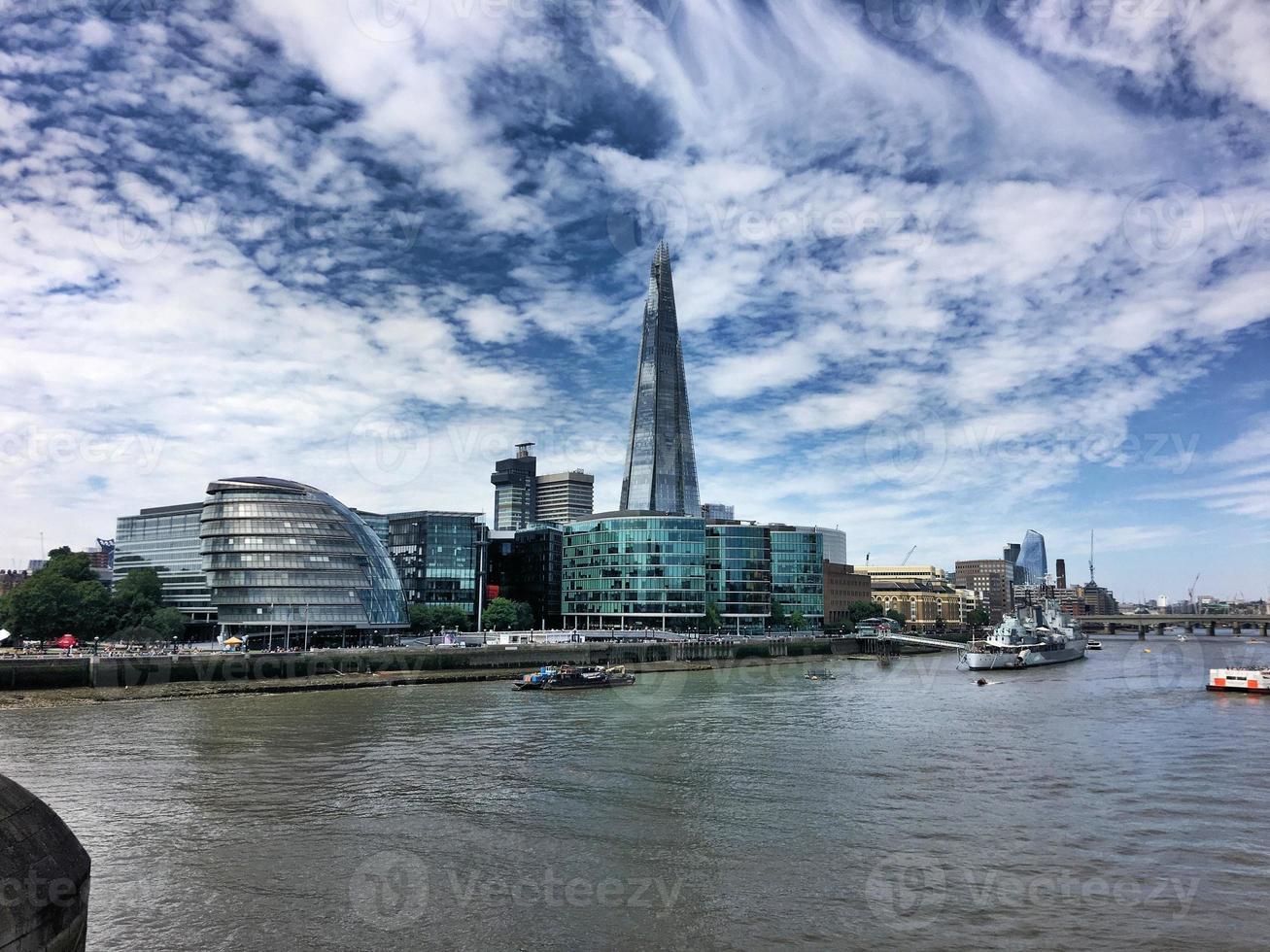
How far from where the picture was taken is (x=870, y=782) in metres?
40.7

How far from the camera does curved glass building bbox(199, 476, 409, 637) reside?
450 ft

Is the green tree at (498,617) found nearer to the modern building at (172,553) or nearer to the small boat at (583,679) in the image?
the modern building at (172,553)

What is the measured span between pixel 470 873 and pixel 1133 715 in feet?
197

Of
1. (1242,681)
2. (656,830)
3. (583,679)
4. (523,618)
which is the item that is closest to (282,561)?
(523,618)

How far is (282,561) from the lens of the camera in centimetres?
13788

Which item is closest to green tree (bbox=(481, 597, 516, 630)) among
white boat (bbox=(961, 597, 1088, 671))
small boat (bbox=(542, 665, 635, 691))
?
small boat (bbox=(542, 665, 635, 691))

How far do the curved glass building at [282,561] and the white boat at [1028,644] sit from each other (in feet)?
317

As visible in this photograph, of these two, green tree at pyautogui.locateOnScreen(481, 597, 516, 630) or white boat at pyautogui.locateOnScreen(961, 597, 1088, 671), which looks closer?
white boat at pyautogui.locateOnScreen(961, 597, 1088, 671)

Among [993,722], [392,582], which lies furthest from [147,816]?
[392,582]

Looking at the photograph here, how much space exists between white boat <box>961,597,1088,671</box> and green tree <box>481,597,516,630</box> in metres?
88.2

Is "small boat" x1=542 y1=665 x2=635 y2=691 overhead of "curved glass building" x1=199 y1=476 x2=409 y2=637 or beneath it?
beneath

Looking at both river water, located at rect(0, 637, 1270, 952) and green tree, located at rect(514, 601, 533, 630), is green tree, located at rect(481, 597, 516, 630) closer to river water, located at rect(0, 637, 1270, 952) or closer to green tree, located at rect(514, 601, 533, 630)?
green tree, located at rect(514, 601, 533, 630)

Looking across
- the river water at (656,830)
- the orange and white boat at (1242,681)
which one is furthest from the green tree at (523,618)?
the orange and white boat at (1242,681)

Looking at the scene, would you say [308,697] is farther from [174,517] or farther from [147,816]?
[174,517]
